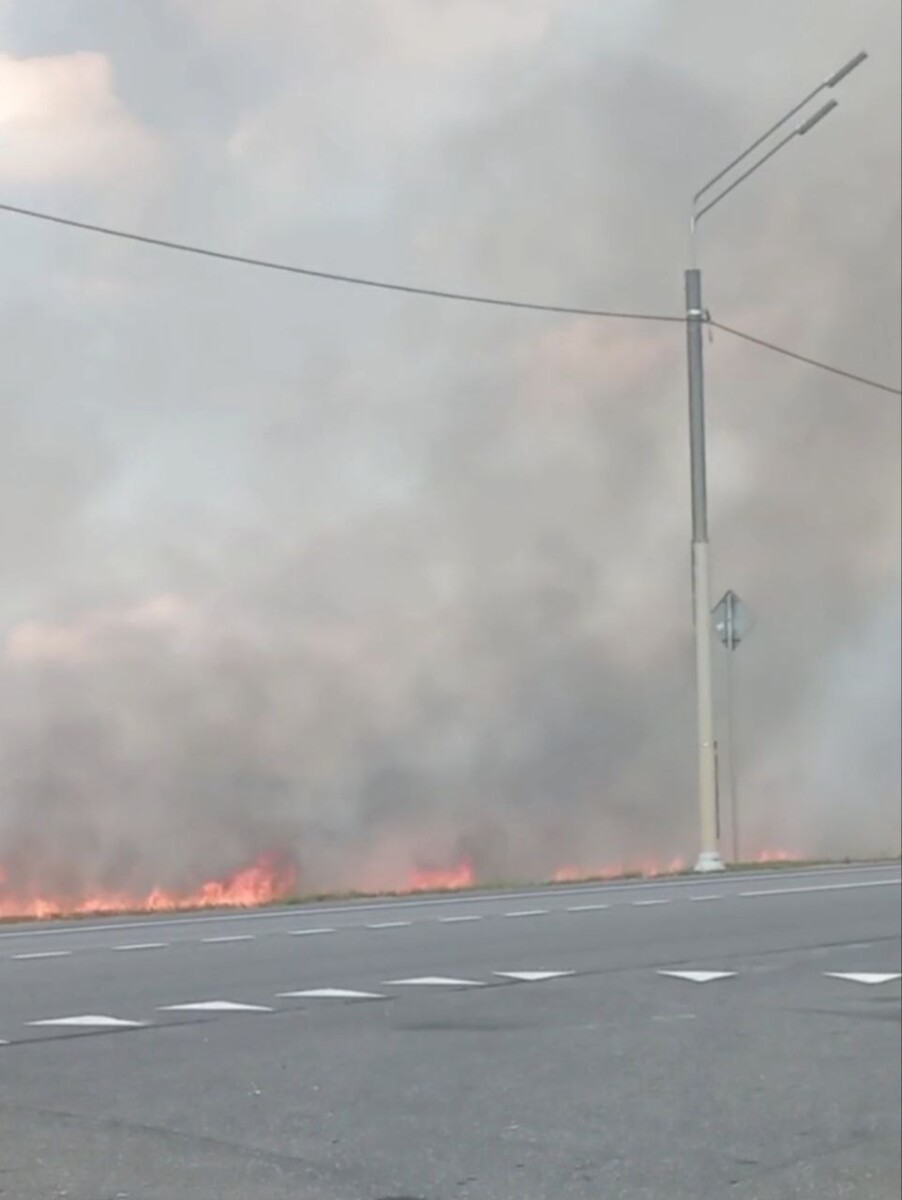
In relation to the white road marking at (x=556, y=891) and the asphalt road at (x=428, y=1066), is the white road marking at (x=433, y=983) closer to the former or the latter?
the asphalt road at (x=428, y=1066)

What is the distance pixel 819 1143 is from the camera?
6301 mm

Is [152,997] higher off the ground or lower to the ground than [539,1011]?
higher

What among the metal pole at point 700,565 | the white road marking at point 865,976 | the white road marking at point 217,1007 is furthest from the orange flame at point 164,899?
the metal pole at point 700,565

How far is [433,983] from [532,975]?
2.81ft

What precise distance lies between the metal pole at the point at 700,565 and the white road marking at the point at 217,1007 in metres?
14.1

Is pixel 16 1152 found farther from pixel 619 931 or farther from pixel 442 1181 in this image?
pixel 619 931

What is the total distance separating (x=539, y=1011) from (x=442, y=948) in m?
1.82

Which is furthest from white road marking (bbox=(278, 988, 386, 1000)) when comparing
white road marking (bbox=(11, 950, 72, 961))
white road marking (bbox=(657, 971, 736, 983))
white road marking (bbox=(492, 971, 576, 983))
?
white road marking (bbox=(11, 950, 72, 961))

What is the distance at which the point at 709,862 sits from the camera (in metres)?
20.0

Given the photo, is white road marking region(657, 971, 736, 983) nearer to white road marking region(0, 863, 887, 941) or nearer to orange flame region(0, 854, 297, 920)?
white road marking region(0, 863, 887, 941)

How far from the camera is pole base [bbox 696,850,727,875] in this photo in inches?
783

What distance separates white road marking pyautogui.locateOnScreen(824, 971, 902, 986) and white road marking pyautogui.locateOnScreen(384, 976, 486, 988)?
2.18 meters

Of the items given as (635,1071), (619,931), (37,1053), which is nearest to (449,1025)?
(635,1071)

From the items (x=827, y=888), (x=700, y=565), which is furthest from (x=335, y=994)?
(x=700, y=565)
